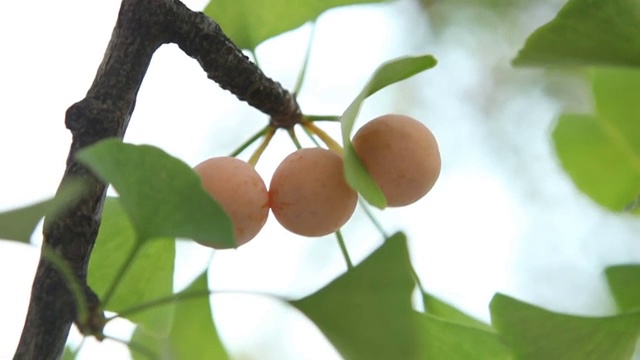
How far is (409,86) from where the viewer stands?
4.87ft

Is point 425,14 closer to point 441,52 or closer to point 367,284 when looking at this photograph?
point 441,52

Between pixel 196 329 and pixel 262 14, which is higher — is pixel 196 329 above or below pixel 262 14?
below

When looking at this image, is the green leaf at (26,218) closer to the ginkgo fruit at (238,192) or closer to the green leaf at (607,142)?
the ginkgo fruit at (238,192)

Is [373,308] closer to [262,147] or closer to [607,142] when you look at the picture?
[262,147]

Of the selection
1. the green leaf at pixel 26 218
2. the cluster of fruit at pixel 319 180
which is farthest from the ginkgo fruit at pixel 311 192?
the green leaf at pixel 26 218

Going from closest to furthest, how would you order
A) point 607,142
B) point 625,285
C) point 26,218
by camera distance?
point 26,218 < point 625,285 < point 607,142

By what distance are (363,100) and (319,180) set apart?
6 centimetres

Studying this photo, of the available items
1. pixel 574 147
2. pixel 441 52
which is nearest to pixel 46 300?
pixel 574 147

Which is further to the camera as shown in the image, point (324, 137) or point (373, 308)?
point (324, 137)

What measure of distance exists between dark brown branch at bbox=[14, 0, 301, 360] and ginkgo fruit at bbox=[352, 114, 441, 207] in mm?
61

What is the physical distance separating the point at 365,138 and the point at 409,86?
115 centimetres

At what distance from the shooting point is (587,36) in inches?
12.8

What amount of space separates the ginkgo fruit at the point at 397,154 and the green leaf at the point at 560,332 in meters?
0.06

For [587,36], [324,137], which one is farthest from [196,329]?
[587,36]
